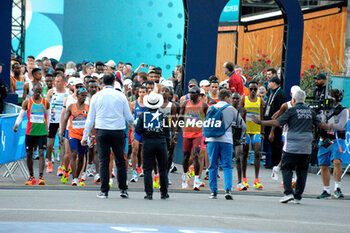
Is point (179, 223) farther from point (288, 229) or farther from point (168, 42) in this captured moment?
point (168, 42)

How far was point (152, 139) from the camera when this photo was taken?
11.4 m

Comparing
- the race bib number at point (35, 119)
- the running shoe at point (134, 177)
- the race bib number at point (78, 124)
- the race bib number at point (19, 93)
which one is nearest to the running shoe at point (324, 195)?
the running shoe at point (134, 177)

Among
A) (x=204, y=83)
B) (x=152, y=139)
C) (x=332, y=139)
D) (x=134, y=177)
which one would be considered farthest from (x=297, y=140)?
Answer: (x=204, y=83)

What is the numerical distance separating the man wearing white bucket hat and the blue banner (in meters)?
3.23

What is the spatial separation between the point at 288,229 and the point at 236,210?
1.76 m

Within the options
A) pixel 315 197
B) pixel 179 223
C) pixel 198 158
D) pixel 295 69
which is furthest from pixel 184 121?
pixel 295 69

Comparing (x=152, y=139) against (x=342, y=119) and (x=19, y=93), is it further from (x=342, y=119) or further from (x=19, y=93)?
(x=19, y=93)

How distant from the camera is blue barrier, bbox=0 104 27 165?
1315 centimetres

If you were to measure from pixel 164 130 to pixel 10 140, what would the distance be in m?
3.53

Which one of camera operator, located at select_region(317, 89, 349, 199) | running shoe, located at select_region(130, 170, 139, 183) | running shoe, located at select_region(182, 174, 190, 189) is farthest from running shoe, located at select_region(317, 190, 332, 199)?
running shoe, located at select_region(130, 170, 139, 183)

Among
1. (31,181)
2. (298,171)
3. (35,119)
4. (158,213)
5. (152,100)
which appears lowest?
(31,181)

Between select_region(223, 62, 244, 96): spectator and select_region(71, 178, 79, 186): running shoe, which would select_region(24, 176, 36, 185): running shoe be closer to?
select_region(71, 178, 79, 186): running shoe

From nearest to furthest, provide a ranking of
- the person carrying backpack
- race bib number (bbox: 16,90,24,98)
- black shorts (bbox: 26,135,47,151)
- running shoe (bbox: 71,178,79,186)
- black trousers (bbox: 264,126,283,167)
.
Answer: the person carrying backpack → running shoe (bbox: 71,178,79,186) → black shorts (bbox: 26,135,47,151) → black trousers (bbox: 264,126,283,167) → race bib number (bbox: 16,90,24,98)

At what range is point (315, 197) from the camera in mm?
12992
